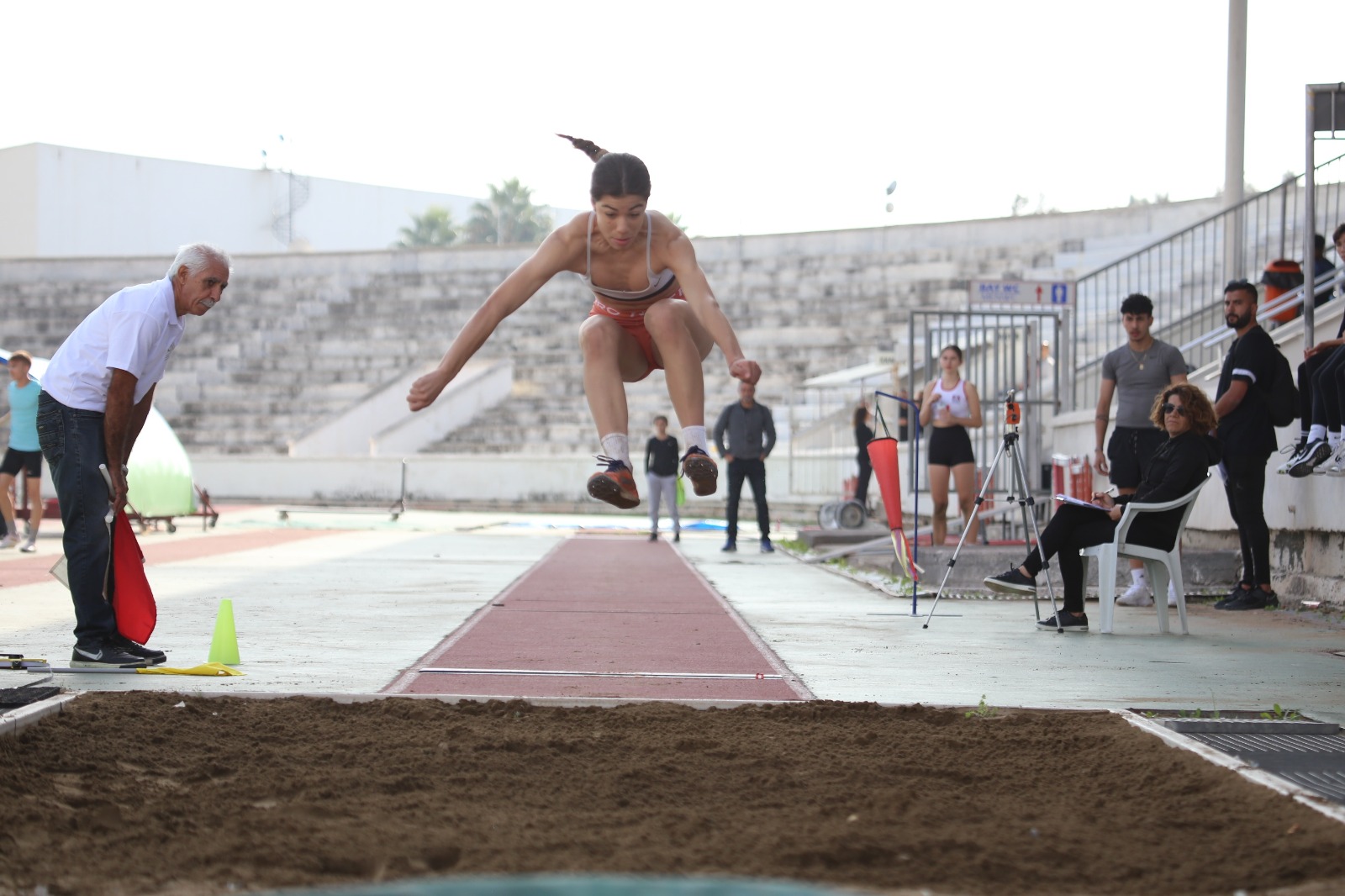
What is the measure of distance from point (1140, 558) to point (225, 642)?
484cm

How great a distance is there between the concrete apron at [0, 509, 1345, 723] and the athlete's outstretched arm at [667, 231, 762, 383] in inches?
52.9

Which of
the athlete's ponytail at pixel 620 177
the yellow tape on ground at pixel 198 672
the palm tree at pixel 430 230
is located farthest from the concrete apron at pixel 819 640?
the palm tree at pixel 430 230

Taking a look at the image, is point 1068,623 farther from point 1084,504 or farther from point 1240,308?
point 1240,308

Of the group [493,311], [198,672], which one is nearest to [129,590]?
[198,672]

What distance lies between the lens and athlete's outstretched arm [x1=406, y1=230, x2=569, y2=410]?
5.03 m

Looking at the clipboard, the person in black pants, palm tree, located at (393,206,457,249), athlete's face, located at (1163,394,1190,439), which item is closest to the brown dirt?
the clipboard

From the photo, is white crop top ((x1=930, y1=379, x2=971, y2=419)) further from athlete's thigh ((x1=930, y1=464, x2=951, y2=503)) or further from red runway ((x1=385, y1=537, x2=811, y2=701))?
red runway ((x1=385, y1=537, x2=811, y2=701))

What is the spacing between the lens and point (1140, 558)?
7352mm

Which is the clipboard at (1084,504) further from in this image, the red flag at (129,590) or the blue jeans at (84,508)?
the blue jeans at (84,508)

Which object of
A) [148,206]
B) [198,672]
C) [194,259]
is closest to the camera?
[198,672]

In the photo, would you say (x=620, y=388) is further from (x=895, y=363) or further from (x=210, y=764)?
(x=895, y=363)

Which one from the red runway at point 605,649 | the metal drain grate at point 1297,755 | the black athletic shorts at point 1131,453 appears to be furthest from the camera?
the black athletic shorts at point 1131,453

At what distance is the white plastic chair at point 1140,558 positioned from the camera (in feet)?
23.9

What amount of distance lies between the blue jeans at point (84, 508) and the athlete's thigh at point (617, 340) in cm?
209
